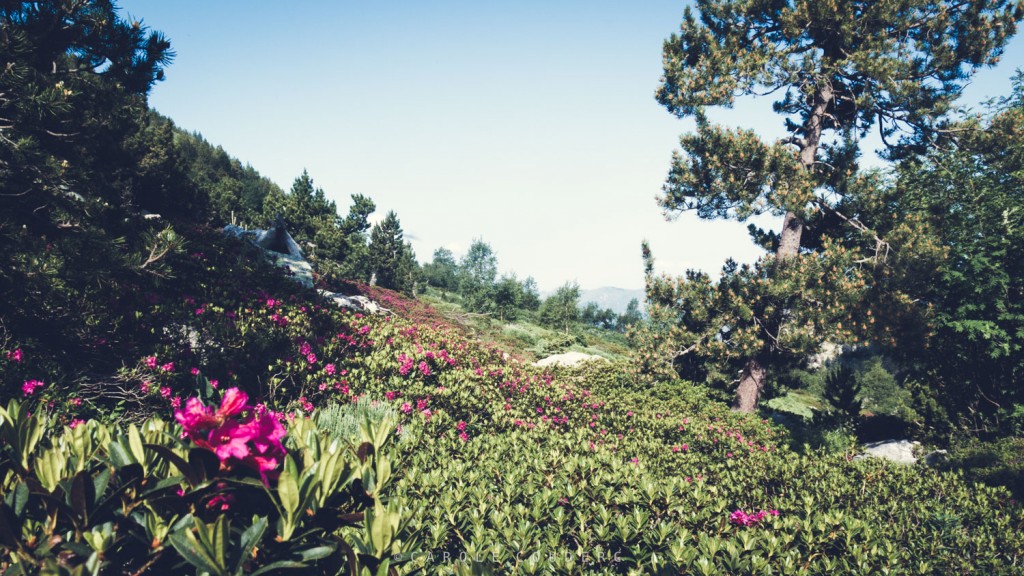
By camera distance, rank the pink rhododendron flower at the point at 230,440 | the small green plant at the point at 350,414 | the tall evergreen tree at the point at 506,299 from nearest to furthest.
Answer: the pink rhododendron flower at the point at 230,440 → the small green plant at the point at 350,414 → the tall evergreen tree at the point at 506,299

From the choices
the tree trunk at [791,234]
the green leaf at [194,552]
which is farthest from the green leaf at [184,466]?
the tree trunk at [791,234]

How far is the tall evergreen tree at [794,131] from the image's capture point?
27.5ft

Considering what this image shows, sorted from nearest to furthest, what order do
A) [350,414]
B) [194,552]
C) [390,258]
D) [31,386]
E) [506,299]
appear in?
[194,552], [31,386], [350,414], [506,299], [390,258]

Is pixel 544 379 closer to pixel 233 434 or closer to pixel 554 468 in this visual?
pixel 554 468

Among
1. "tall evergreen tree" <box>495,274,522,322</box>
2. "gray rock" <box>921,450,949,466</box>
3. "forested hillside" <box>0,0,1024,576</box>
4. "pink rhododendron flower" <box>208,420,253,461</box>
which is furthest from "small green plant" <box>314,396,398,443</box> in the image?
"tall evergreen tree" <box>495,274,522,322</box>

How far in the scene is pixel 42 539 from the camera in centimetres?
113

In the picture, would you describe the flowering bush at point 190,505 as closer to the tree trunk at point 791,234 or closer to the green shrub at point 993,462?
the green shrub at point 993,462

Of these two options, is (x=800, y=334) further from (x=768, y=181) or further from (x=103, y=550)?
(x=103, y=550)

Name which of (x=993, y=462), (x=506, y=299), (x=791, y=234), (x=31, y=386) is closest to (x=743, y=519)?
(x=31, y=386)

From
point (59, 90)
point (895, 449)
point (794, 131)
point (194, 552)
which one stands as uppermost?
point (794, 131)

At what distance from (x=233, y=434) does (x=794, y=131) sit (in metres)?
13.3

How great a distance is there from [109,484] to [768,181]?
36.5ft

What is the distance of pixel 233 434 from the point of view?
1.28 m

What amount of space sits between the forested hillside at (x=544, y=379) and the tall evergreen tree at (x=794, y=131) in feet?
0.23
